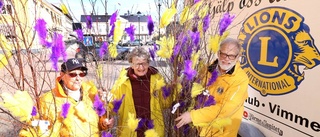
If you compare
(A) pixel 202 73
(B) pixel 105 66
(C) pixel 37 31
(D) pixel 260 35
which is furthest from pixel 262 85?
(C) pixel 37 31

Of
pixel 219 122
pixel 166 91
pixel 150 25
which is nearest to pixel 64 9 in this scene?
pixel 150 25

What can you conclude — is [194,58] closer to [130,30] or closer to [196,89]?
[196,89]

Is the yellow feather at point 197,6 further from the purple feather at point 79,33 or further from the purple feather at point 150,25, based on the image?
the purple feather at point 79,33

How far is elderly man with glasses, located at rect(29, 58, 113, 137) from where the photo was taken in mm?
878

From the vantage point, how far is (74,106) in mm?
1215

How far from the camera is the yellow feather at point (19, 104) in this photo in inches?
23.9

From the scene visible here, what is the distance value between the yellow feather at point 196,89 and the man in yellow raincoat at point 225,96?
0.15m

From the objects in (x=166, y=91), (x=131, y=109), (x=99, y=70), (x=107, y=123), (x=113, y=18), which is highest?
(x=113, y=18)

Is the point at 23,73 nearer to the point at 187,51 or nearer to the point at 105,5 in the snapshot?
the point at 105,5

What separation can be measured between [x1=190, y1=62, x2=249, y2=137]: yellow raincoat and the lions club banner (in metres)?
0.33

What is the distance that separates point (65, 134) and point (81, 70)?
0.42 meters

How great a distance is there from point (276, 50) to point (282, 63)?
0.11 m

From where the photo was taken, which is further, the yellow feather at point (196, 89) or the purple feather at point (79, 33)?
Result: the yellow feather at point (196, 89)

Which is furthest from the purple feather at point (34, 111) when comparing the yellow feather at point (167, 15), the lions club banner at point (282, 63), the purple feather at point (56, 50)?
the lions club banner at point (282, 63)
